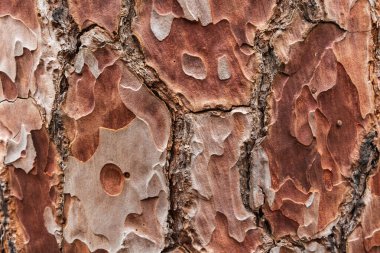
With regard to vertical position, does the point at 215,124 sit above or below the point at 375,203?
above

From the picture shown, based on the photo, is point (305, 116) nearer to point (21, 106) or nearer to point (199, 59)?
point (199, 59)

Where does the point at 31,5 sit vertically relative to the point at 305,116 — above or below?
above

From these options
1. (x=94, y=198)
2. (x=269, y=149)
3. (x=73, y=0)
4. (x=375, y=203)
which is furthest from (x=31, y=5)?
(x=375, y=203)

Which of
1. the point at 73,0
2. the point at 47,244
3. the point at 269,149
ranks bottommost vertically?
the point at 47,244

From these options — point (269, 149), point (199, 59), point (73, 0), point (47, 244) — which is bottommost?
point (47, 244)

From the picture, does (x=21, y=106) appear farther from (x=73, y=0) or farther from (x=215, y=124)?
(x=215, y=124)

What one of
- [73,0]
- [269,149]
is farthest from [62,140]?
[269,149]
